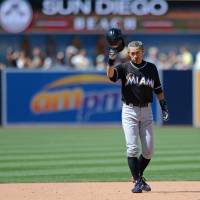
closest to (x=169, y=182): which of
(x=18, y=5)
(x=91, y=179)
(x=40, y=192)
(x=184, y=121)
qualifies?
(x=91, y=179)

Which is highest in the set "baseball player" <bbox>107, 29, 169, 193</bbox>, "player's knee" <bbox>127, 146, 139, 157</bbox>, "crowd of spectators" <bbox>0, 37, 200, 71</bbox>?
"baseball player" <bbox>107, 29, 169, 193</bbox>

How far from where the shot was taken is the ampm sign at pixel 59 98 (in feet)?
67.5

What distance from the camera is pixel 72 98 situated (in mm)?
20750

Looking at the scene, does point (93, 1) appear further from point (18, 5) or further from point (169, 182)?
point (169, 182)

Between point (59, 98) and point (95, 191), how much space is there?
11697mm

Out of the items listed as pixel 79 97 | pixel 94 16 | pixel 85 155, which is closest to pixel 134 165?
pixel 85 155

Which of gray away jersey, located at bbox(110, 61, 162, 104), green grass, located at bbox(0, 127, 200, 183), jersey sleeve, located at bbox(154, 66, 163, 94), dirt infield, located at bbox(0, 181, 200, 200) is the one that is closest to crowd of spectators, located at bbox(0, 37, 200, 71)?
green grass, located at bbox(0, 127, 200, 183)

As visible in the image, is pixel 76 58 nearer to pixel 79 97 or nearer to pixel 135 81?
pixel 79 97

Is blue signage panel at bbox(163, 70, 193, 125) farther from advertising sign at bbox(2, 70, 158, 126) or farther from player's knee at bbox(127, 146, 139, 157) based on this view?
player's knee at bbox(127, 146, 139, 157)

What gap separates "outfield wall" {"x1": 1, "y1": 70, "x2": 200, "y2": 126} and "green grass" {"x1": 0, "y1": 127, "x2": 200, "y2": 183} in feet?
3.80

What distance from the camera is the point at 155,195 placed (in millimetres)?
8812


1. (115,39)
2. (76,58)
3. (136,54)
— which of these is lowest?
(76,58)

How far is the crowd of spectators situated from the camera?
73.2 ft

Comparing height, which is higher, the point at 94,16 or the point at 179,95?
the point at 94,16
